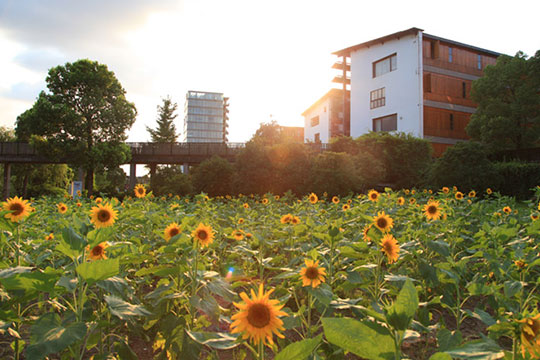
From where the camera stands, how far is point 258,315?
3.55ft

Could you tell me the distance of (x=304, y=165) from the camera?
16.8 m

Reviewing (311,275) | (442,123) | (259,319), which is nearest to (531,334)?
(259,319)

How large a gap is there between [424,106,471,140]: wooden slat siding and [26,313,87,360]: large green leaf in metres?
30.9

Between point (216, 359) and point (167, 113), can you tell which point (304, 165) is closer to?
point (216, 359)

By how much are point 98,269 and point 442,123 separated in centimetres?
3257

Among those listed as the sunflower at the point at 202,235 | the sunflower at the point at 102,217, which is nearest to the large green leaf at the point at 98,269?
the sunflower at the point at 202,235

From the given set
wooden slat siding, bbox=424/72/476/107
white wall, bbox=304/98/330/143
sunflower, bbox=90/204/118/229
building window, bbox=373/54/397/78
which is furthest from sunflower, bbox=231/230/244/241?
white wall, bbox=304/98/330/143

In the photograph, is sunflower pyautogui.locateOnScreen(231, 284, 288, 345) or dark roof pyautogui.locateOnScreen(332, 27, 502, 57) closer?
sunflower pyautogui.locateOnScreen(231, 284, 288, 345)

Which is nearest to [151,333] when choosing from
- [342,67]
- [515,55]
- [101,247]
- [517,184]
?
→ [101,247]

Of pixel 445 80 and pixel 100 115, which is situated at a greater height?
pixel 445 80

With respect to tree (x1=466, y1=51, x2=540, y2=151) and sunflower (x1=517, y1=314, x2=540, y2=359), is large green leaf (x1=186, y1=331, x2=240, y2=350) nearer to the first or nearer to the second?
sunflower (x1=517, y1=314, x2=540, y2=359)

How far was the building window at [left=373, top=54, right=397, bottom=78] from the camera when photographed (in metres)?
30.8

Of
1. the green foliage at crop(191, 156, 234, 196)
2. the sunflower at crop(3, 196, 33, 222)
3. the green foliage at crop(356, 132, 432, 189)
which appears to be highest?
the green foliage at crop(356, 132, 432, 189)

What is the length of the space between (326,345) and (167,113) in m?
53.6
